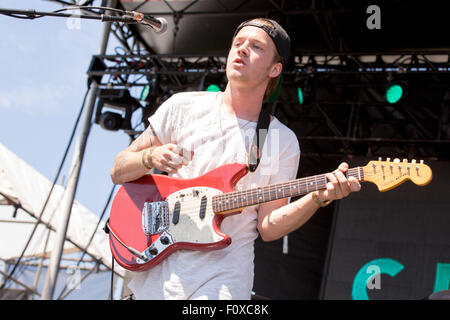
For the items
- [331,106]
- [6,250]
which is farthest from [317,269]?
[6,250]

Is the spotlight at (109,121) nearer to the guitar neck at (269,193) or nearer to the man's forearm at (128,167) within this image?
the man's forearm at (128,167)

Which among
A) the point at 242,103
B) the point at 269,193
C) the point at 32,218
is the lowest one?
the point at 269,193

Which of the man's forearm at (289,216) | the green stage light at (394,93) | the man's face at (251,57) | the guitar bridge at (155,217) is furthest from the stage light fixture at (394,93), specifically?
the guitar bridge at (155,217)

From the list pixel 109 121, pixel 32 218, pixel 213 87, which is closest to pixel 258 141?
pixel 213 87

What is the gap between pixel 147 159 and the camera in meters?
2.49

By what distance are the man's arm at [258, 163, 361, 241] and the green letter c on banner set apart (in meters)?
6.22

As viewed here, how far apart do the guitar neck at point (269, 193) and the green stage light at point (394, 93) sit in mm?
5747

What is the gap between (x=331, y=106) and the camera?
31.5ft

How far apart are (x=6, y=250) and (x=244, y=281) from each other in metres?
8.40

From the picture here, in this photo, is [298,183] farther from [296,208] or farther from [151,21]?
[151,21]

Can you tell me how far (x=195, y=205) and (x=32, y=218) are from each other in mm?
8121

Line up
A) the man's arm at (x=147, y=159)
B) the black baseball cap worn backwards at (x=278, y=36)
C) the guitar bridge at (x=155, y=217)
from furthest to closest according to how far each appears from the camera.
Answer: the black baseball cap worn backwards at (x=278, y=36), the guitar bridge at (x=155, y=217), the man's arm at (x=147, y=159)

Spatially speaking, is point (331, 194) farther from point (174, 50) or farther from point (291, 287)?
point (174, 50)

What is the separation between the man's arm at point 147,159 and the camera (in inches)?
90.7
